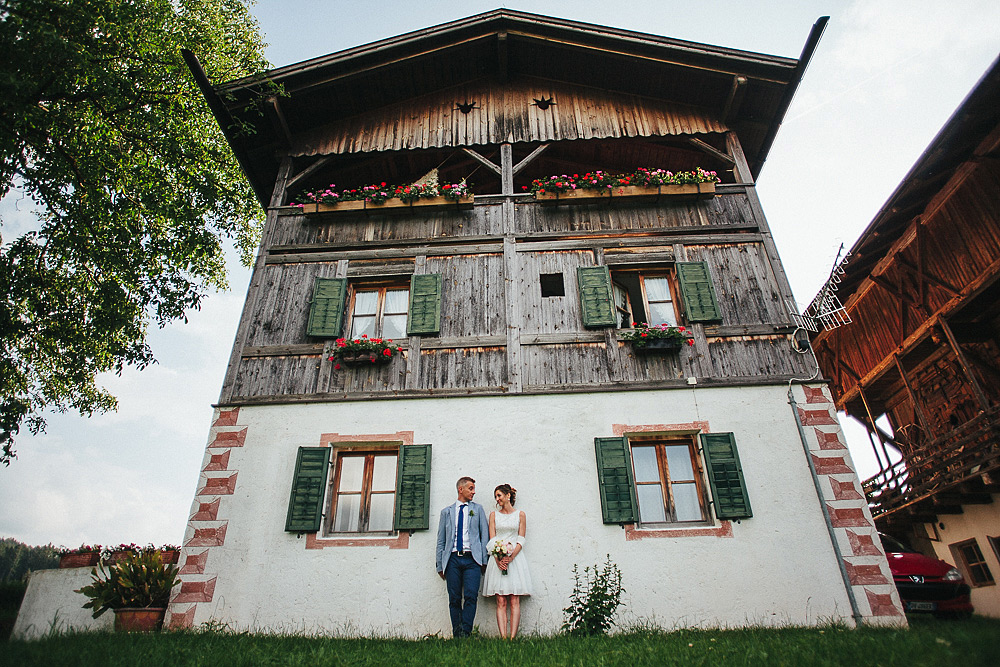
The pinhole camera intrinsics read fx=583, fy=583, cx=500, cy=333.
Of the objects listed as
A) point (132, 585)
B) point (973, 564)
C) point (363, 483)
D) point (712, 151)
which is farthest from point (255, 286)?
point (973, 564)

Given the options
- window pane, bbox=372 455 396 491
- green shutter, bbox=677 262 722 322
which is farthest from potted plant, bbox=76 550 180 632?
green shutter, bbox=677 262 722 322

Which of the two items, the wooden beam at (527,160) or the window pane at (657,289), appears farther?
the wooden beam at (527,160)

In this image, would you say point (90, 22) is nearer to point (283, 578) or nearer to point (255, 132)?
point (255, 132)

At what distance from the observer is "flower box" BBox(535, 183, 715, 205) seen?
371 inches

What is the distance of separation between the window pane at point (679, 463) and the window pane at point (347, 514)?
4010 mm

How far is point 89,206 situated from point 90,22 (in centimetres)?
289

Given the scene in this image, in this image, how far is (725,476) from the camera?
23.4ft

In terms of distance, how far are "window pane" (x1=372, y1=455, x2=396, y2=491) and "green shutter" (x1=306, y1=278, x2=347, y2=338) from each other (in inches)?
78.5

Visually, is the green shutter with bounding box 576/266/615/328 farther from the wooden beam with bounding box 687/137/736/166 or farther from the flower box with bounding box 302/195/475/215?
the wooden beam with bounding box 687/137/736/166

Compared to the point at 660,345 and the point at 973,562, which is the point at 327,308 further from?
the point at 973,562

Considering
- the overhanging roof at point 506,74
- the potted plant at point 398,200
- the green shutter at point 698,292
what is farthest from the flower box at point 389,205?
the green shutter at point 698,292

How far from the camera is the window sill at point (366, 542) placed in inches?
273

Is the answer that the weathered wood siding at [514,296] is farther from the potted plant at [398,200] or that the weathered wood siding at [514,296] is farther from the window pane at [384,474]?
the window pane at [384,474]

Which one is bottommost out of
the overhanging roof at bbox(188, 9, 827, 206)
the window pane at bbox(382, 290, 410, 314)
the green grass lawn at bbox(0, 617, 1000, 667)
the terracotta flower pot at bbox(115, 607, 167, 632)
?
the green grass lawn at bbox(0, 617, 1000, 667)
